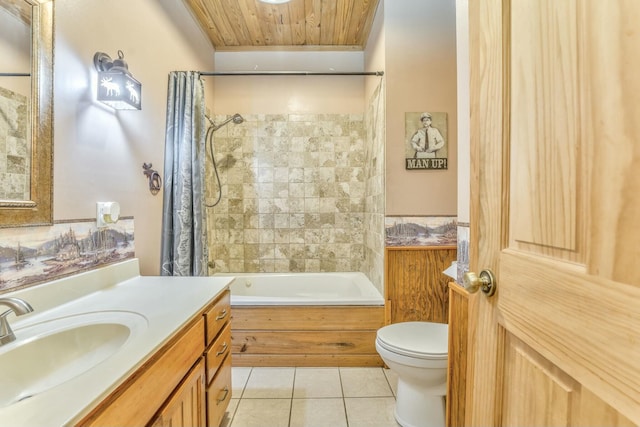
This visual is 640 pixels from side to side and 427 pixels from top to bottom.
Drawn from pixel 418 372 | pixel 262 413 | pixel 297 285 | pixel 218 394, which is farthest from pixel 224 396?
pixel 297 285

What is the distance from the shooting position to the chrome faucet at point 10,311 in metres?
0.77

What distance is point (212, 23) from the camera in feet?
8.45

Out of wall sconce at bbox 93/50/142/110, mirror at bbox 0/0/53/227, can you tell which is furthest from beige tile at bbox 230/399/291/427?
wall sconce at bbox 93/50/142/110

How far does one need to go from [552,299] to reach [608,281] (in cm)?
11

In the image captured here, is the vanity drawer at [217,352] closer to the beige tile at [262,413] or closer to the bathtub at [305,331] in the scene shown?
the beige tile at [262,413]

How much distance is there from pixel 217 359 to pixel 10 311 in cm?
75

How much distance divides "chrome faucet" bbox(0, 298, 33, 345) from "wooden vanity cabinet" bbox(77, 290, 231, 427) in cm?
34

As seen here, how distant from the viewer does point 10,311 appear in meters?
0.82

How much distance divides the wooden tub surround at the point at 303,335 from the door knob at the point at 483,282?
1.50 meters

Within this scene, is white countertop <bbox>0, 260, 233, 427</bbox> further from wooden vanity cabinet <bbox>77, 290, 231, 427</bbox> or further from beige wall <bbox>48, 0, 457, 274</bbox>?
beige wall <bbox>48, 0, 457, 274</bbox>

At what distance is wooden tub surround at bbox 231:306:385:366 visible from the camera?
2137 millimetres

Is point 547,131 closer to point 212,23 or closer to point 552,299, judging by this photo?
point 552,299

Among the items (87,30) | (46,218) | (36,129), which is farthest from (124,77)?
(46,218)

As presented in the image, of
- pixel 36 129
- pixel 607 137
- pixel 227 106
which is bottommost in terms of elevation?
pixel 607 137
